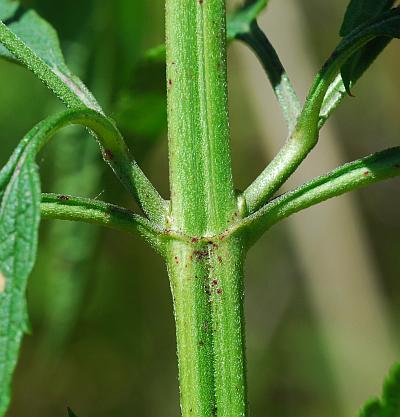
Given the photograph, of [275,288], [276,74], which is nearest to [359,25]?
[276,74]

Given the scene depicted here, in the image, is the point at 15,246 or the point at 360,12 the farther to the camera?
the point at 360,12

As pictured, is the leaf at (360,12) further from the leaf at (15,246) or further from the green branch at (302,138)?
the leaf at (15,246)

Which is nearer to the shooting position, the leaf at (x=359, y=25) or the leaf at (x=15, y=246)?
the leaf at (x=15, y=246)

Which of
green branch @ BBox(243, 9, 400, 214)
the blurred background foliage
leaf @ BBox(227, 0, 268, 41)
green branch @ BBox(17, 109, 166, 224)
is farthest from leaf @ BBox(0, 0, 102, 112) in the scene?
the blurred background foliage

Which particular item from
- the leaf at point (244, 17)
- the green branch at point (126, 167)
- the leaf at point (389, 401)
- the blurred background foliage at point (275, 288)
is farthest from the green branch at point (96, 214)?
the blurred background foliage at point (275, 288)

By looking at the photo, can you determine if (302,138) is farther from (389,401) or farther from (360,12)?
(389,401)

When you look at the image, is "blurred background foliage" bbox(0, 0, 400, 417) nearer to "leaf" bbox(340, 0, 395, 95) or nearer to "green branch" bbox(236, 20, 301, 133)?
"green branch" bbox(236, 20, 301, 133)

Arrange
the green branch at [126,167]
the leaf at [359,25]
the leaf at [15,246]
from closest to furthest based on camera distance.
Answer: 1. the leaf at [15,246]
2. the green branch at [126,167]
3. the leaf at [359,25]

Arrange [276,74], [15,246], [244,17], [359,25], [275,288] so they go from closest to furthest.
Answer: [15,246]
[359,25]
[276,74]
[244,17]
[275,288]

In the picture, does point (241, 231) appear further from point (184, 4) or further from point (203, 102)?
point (184, 4)
